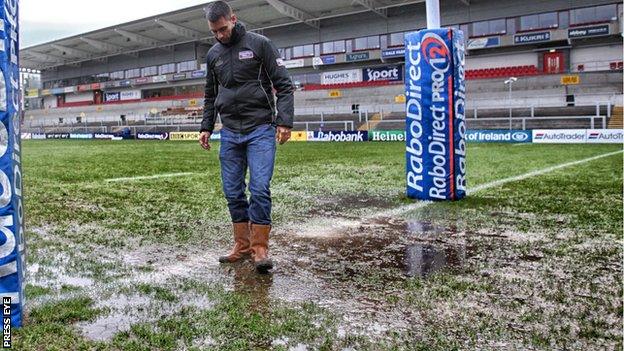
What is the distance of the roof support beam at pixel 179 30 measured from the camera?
52.8m

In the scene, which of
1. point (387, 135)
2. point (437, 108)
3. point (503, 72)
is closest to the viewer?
point (437, 108)

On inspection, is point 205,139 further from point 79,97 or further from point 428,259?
point 79,97

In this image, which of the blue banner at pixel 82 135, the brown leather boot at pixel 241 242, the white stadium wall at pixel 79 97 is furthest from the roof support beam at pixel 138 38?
the brown leather boot at pixel 241 242

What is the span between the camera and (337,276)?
11.3 feet

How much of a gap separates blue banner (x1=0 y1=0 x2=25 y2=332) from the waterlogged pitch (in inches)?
5.9

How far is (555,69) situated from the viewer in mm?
40156

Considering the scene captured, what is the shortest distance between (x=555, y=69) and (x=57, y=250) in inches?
1660

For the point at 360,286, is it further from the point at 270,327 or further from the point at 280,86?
the point at 280,86

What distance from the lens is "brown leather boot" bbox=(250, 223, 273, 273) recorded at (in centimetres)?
360

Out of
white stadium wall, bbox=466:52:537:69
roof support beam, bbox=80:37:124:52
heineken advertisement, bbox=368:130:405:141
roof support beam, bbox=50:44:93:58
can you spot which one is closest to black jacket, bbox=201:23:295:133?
heineken advertisement, bbox=368:130:405:141

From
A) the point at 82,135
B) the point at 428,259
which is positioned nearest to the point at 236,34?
the point at 428,259

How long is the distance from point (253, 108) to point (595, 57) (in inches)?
1621

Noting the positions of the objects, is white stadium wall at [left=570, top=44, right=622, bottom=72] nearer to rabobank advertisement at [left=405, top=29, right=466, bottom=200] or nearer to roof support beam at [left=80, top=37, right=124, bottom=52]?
rabobank advertisement at [left=405, top=29, right=466, bottom=200]

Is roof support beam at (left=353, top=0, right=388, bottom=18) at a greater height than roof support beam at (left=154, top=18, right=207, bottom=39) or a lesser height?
lesser
